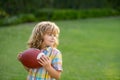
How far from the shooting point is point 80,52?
12.5 metres

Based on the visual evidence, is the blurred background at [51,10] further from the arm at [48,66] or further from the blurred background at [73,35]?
the arm at [48,66]

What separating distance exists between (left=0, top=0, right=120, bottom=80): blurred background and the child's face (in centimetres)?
377

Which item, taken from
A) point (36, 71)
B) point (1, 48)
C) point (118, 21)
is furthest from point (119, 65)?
point (118, 21)

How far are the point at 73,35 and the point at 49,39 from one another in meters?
12.5

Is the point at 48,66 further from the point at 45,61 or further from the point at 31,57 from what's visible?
the point at 31,57

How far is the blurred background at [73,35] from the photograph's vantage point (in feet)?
30.8

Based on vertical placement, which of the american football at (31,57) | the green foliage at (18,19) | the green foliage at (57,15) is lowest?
the american football at (31,57)

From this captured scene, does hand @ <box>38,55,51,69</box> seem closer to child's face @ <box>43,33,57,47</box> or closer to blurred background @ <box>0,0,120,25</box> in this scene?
child's face @ <box>43,33,57,47</box>

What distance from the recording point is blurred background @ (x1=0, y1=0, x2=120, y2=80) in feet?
30.8

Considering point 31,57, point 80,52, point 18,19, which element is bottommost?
point 31,57

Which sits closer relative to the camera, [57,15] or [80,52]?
[80,52]

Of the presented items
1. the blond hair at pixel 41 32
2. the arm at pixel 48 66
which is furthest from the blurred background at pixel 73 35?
the arm at pixel 48 66

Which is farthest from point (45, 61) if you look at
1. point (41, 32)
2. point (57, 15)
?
point (57, 15)

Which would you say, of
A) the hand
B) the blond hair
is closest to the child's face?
the blond hair
